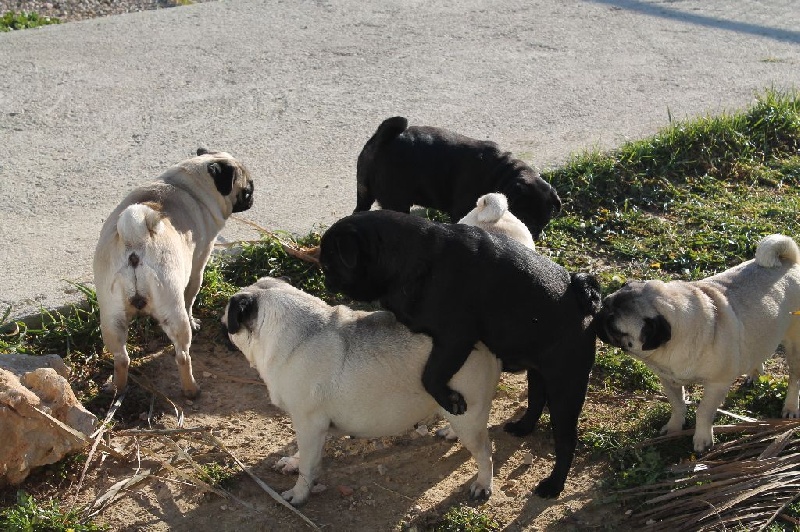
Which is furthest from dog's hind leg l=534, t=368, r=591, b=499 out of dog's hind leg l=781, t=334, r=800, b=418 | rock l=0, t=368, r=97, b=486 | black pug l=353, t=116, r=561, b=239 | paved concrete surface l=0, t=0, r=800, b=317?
paved concrete surface l=0, t=0, r=800, b=317

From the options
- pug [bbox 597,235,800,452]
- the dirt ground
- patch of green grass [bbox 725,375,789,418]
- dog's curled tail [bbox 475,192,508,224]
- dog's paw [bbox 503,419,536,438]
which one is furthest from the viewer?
patch of green grass [bbox 725,375,789,418]

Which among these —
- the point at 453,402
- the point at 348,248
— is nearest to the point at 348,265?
the point at 348,248

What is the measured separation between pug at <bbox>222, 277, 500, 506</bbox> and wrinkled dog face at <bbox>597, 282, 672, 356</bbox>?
666 mm

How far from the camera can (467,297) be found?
15.8ft

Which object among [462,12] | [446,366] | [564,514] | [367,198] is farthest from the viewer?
[462,12]

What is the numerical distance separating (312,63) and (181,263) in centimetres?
576

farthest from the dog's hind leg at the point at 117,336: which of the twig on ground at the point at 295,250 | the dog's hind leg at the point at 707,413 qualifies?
the dog's hind leg at the point at 707,413

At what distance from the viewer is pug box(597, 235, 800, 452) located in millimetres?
5121

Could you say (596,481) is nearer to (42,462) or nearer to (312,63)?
(42,462)

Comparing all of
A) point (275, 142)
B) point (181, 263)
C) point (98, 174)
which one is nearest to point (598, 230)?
point (275, 142)

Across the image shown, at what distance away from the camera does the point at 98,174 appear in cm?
837

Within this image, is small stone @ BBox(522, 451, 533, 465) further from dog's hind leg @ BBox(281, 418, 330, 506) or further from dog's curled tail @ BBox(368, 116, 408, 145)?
dog's curled tail @ BBox(368, 116, 408, 145)

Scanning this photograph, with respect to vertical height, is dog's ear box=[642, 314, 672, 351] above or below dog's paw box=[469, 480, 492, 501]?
above

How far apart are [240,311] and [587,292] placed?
1846mm
